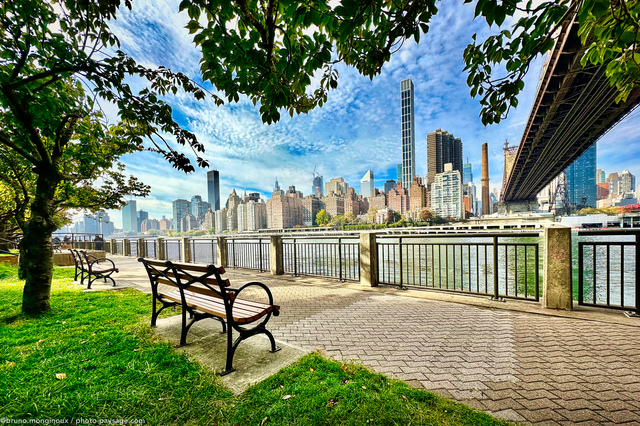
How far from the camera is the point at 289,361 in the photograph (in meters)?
2.92

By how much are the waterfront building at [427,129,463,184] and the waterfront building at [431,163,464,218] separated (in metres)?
31.2

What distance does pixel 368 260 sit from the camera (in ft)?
22.5

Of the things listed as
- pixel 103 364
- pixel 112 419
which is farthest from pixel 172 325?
pixel 112 419

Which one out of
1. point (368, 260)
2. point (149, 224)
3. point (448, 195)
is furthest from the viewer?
point (149, 224)

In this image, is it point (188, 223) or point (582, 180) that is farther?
point (188, 223)

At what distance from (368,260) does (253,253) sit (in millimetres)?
5769

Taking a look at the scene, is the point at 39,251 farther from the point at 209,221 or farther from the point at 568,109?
the point at 209,221

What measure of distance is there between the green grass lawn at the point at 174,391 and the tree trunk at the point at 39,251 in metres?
1.15

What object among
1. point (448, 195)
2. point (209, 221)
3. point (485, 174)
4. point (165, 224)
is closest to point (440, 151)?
point (448, 195)

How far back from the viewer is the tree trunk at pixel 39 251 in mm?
4398

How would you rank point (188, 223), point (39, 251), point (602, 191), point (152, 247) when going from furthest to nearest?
point (602, 191), point (188, 223), point (152, 247), point (39, 251)

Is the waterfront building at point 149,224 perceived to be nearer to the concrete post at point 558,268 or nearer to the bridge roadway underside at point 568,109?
the bridge roadway underside at point 568,109

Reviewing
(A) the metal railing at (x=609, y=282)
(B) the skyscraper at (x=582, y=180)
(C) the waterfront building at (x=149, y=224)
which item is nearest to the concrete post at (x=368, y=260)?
(A) the metal railing at (x=609, y=282)

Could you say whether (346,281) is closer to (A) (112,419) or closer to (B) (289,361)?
(B) (289,361)
